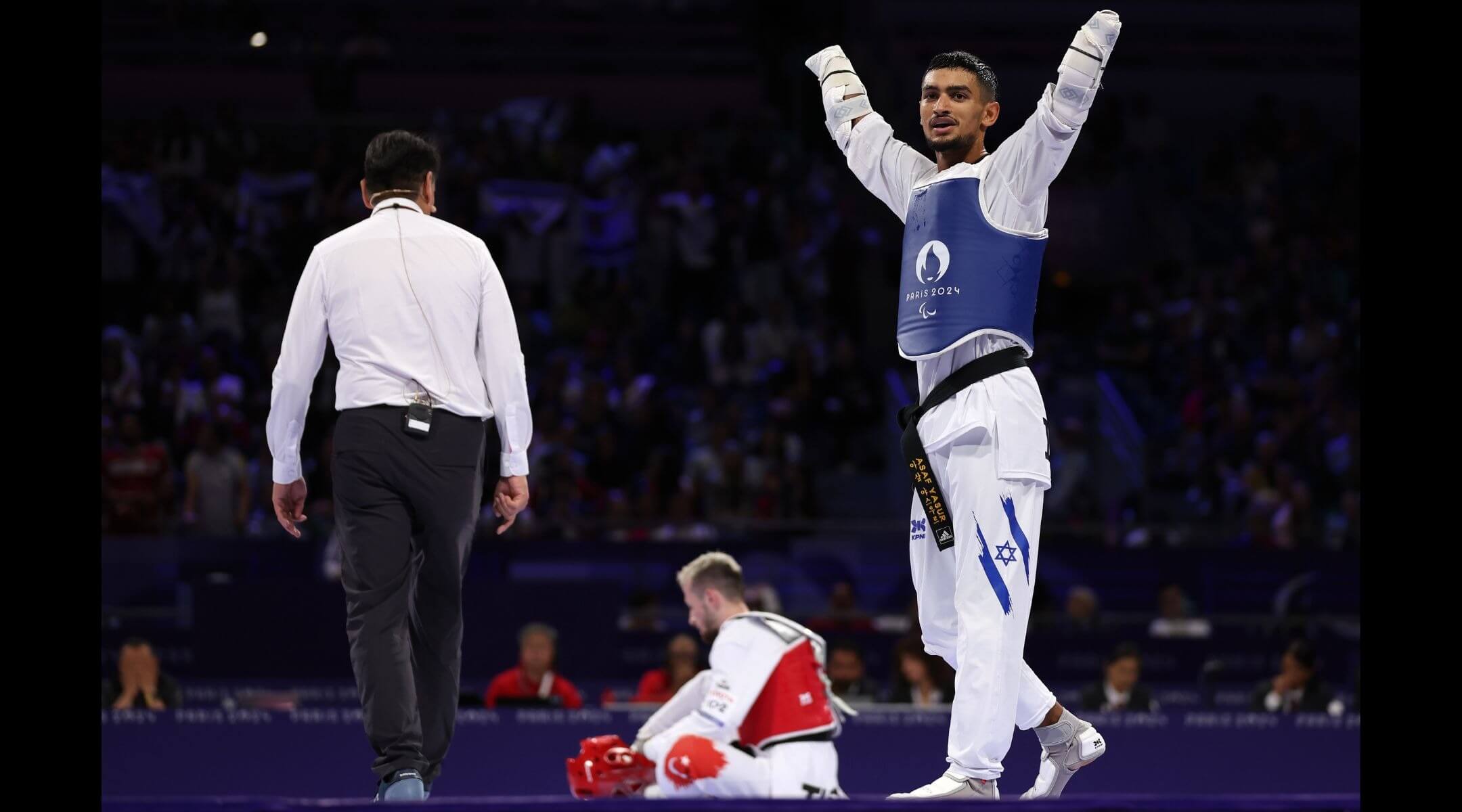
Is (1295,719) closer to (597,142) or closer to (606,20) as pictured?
(597,142)

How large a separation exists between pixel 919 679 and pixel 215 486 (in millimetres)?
6865

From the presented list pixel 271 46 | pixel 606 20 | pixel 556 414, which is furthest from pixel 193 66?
pixel 556 414

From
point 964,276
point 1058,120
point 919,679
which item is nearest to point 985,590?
point 964,276

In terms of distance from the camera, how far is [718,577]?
7.13 metres

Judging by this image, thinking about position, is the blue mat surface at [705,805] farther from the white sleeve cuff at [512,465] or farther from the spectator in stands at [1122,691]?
the spectator in stands at [1122,691]

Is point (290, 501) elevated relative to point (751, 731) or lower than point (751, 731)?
elevated

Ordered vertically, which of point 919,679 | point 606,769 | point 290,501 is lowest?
point 919,679

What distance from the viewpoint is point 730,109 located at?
21.3 meters

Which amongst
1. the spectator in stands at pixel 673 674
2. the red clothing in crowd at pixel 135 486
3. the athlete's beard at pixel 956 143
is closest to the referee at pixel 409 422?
the athlete's beard at pixel 956 143

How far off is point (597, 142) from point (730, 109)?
261cm

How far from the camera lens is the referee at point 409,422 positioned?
4945 mm

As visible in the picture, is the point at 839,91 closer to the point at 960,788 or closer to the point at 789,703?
the point at 960,788

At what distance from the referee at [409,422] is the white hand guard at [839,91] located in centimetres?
135

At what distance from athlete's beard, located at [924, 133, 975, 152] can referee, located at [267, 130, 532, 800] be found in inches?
59.9
